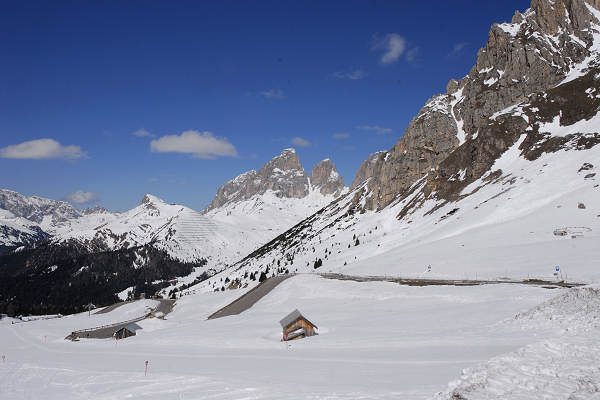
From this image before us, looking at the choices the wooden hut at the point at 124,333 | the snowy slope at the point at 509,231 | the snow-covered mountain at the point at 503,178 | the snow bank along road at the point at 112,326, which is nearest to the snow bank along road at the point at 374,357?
the snowy slope at the point at 509,231

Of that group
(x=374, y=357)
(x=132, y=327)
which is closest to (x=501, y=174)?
(x=132, y=327)

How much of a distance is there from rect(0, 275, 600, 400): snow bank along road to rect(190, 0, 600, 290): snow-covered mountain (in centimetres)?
1777

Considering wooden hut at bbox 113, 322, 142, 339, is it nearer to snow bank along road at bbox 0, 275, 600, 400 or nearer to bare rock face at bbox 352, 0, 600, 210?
snow bank along road at bbox 0, 275, 600, 400

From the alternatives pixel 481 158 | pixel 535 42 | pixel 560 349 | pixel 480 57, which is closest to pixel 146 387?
→ pixel 560 349

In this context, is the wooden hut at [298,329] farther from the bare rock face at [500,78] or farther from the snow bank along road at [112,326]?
the bare rock face at [500,78]

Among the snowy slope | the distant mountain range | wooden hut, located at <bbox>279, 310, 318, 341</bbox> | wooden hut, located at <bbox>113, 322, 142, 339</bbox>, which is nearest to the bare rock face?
the distant mountain range

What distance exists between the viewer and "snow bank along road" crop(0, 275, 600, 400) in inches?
642

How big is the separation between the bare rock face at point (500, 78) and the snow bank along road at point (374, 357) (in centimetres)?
12596

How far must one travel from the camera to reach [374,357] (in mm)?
25578

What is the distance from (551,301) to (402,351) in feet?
40.4

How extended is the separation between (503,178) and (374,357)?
96.4 m

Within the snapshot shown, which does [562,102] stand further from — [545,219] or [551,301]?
[551,301]

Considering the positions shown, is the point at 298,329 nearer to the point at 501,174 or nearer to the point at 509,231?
the point at 509,231

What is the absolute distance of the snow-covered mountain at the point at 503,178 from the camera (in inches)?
2557
